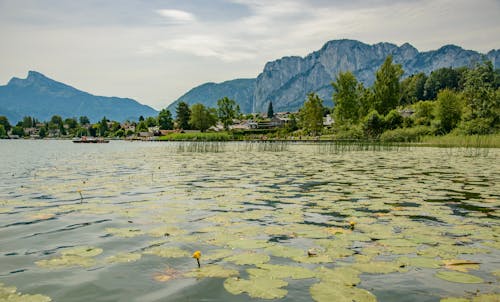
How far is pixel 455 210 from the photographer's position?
26.5 feet

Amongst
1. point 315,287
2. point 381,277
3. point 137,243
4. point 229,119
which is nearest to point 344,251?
point 381,277

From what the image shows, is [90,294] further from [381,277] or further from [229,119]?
[229,119]

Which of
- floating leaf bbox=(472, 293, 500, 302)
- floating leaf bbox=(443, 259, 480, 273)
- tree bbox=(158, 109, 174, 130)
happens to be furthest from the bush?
tree bbox=(158, 109, 174, 130)

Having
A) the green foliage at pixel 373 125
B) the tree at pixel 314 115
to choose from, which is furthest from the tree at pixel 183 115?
→ the green foliage at pixel 373 125

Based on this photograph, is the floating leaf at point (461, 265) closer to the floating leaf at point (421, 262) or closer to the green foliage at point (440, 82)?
the floating leaf at point (421, 262)

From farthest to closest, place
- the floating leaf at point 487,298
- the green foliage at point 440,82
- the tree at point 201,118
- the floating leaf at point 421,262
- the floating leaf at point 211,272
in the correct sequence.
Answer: the tree at point 201,118
the green foliage at point 440,82
the floating leaf at point 421,262
the floating leaf at point 211,272
the floating leaf at point 487,298

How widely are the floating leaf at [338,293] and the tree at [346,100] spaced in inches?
3110

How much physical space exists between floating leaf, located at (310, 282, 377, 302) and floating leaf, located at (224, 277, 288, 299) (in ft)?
1.11

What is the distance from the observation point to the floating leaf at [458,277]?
4.05 metres

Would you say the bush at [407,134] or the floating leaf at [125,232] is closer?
the floating leaf at [125,232]

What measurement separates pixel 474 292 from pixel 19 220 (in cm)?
799

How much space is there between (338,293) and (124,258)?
296 centimetres

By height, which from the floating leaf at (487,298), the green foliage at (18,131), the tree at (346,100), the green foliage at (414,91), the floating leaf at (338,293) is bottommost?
the floating leaf at (338,293)

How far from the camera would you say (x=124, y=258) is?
498 cm
